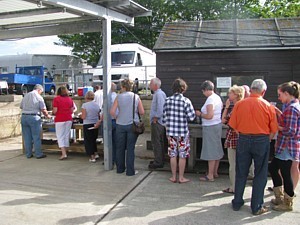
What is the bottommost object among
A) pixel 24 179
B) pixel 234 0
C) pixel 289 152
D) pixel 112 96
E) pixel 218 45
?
pixel 24 179

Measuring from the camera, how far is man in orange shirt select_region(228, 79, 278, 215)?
415cm

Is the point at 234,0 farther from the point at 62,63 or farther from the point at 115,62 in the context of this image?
the point at 62,63

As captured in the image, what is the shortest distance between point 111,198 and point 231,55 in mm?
4322

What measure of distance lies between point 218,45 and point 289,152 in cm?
378

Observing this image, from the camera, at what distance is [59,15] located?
21.4 feet

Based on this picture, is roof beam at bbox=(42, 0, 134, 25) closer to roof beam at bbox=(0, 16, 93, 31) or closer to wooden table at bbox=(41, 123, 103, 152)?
roof beam at bbox=(0, 16, 93, 31)

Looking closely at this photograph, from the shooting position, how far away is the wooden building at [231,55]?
7262 millimetres

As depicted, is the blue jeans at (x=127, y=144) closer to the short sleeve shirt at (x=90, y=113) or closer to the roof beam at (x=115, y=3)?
the short sleeve shirt at (x=90, y=113)

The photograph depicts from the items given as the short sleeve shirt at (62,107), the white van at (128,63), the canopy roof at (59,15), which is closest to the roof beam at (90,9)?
the canopy roof at (59,15)

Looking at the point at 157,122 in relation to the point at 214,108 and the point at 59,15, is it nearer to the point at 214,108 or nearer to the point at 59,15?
the point at 214,108

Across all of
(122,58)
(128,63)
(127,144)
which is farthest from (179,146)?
(122,58)

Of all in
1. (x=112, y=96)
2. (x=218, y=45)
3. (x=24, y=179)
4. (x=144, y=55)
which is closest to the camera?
(x=24, y=179)

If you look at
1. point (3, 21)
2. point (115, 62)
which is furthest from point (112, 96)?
point (115, 62)

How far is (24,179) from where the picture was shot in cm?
600
